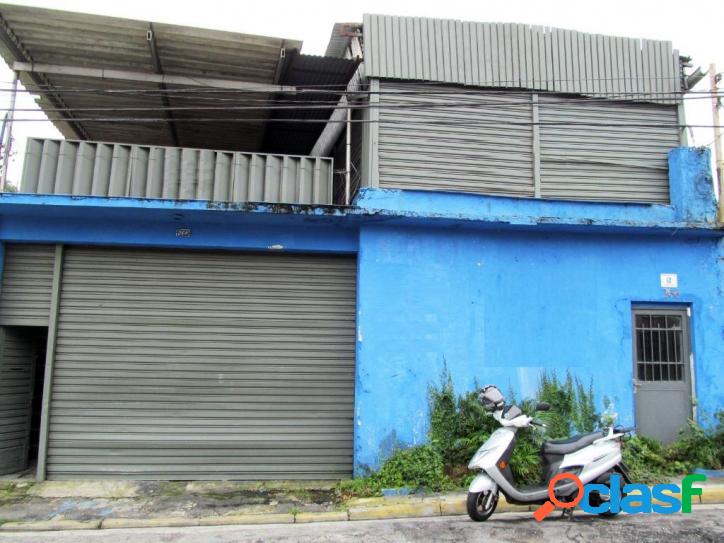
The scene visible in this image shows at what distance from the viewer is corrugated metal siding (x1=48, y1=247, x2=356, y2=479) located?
7.09 metres

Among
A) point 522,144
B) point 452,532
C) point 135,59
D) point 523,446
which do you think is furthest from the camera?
point 522,144

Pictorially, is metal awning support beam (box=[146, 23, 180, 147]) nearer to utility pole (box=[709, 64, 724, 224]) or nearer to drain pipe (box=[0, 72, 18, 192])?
drain pipe (box=[0, 72, 18, 192])

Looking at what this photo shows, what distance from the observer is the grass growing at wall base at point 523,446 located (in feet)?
21.2

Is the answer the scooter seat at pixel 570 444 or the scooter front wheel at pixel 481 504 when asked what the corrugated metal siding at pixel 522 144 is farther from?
the scooter front wheel at pixel 481 504

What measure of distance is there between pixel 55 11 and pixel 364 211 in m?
4.76

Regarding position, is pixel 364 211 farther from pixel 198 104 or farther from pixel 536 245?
pixel 198 104

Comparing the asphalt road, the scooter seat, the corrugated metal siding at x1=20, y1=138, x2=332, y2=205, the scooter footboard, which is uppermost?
the corrugated metal siding at x1=20, y1=138, x2=332, y2=205

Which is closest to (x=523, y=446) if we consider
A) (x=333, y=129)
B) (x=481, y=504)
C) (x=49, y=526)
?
(x=481, y=504)

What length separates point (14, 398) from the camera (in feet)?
24.3

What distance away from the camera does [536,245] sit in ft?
24.9

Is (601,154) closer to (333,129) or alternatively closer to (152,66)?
(333,129)

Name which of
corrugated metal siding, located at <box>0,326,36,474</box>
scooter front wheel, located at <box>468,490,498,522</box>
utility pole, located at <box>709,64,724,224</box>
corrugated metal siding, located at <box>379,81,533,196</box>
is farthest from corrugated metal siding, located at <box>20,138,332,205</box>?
utility pole, located at <box>709,64,724,224</box>

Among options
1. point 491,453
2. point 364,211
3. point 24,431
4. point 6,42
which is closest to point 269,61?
point 364,211

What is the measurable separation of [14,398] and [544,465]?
7.31 metres
